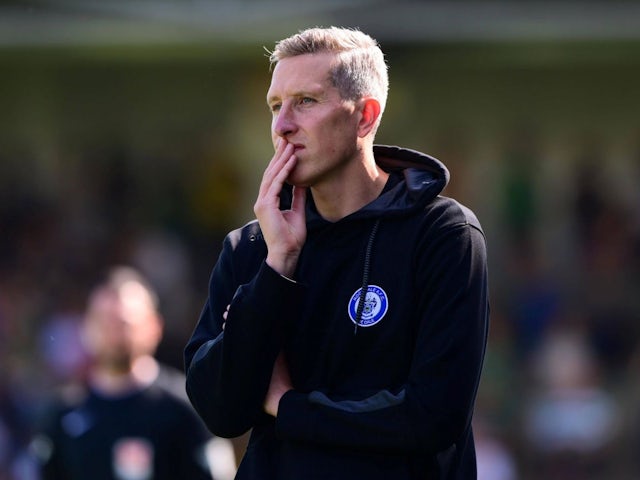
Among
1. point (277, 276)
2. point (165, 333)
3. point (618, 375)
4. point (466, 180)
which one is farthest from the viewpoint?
point (466, 180)

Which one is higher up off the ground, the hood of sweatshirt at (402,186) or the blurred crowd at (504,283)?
the hood of sweatshirt at (402,186)

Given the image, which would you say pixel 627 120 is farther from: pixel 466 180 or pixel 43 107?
pixel 43 107

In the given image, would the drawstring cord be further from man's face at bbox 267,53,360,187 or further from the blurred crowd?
the blurred crowd

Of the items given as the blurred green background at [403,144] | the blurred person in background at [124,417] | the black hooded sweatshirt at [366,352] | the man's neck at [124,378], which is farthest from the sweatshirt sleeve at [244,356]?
the blurred green background at [403,144]

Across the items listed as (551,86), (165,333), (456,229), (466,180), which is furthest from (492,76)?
(456,229)

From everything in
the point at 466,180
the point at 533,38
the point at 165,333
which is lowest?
the point at 165,333

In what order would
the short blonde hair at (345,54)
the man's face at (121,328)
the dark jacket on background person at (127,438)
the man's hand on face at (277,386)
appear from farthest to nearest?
the man's face at (121,328)
the dark jacket on background person at (127,438)
the short blonde hair at (345,54)
the man's hand on face at (277,386)

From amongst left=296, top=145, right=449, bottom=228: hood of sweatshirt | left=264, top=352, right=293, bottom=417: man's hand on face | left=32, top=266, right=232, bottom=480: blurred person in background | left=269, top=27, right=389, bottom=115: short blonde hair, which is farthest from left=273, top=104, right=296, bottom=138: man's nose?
left=32, top=266, right=232, bottom=480: blurred person in background

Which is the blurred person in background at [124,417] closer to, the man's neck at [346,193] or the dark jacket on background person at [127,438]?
the dark jacket on background person at [127,438]

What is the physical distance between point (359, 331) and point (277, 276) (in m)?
0.25

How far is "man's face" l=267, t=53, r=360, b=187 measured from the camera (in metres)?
3.56

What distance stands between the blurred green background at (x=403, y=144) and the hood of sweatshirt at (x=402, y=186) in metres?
7.05

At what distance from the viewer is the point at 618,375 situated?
11.9m

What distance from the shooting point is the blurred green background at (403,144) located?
1188 centimetres
